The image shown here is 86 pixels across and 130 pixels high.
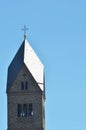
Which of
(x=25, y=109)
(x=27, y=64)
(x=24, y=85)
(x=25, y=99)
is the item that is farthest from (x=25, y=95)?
(x=27, y=64)

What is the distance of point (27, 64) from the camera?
277ft

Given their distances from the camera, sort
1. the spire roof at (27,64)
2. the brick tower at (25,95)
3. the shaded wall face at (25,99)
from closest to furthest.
Result: the shaded wall face at (25,99), the brick tower at (25,95), the spire roof at (27,64)

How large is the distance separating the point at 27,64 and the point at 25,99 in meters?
3.44

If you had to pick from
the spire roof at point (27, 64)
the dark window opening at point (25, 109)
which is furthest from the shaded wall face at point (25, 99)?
the spire roof at point (27, 64)

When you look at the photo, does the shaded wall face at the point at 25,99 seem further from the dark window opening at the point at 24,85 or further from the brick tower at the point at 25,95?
the dark window opening at the point at 24,85

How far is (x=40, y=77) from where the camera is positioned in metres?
84.9

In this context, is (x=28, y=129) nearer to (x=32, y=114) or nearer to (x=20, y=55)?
(x=32, y=114)

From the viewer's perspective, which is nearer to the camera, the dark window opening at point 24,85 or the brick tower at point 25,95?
the brick tower at point 25,95

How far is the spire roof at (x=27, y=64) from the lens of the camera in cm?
8425

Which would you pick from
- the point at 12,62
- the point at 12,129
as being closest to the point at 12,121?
the point at 12,129

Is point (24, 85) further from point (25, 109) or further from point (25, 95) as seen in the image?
point (25, 109)

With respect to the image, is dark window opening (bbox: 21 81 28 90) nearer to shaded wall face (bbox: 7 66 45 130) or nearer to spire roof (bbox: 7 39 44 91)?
shaded wall face (bbox: 7 66 45 130)

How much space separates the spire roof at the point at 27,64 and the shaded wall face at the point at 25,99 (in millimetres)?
429

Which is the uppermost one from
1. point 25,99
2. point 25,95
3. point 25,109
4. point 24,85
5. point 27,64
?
point 27,64
